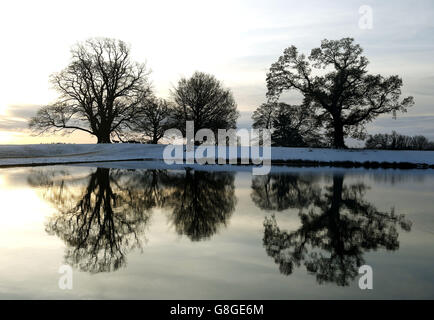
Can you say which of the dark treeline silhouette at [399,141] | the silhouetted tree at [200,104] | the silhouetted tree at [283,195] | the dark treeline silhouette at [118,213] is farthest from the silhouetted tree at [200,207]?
the dark treeline silhouette at [399,141]

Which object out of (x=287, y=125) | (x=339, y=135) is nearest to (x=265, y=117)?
(x=287, y=125)

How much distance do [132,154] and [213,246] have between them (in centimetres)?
3870

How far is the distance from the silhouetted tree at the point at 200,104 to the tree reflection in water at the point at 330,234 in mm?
41104

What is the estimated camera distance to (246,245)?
842 cm

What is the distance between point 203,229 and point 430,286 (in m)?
5.25

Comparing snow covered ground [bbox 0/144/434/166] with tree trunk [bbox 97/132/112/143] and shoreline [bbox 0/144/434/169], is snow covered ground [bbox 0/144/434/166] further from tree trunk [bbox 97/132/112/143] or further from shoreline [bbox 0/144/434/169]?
tree trunk [bbox 97/132/112/143]

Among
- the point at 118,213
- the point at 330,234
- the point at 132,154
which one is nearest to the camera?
the point at 330,234

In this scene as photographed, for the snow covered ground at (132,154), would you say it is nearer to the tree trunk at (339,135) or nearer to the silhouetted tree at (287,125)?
the tree trunk at (339,135)

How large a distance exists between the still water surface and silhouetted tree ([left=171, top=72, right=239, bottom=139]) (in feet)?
136

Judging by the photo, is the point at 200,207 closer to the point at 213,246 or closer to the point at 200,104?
the point at 213,246

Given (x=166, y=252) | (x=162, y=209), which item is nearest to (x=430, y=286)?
(x=166, y=252)

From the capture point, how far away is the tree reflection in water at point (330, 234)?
7094 millimetres

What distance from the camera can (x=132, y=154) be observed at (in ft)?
150
